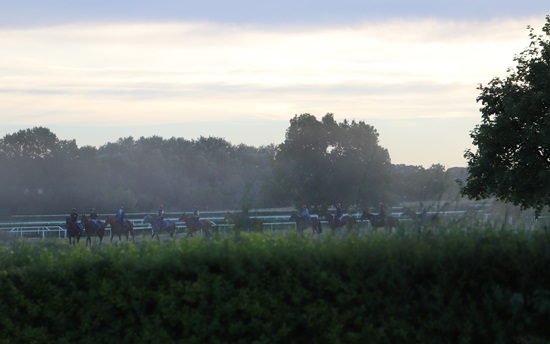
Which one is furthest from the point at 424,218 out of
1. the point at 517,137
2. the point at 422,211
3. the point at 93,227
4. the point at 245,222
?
the point at 93,227

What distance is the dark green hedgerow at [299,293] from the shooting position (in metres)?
5.72

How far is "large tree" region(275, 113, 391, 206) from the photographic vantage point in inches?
2399

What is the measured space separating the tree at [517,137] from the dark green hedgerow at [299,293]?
22388 millimetres

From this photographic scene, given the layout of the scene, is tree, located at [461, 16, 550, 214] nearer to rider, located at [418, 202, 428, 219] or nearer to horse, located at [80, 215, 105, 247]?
horse, located at [80, 215, 105, 247]

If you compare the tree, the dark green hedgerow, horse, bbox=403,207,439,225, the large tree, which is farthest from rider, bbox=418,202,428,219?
the large tree

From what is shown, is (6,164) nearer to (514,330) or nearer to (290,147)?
(290,147)

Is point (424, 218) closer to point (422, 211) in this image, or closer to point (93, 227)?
point (422, 211)

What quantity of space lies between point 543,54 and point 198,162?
43080 millimetres

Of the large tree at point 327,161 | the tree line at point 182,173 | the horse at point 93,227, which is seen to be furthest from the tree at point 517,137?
the large tree at point 327,161

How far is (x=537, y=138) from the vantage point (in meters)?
28.1

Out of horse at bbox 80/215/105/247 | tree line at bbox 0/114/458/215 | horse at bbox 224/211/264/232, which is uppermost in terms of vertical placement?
tree line at bbox 0/114/458/215

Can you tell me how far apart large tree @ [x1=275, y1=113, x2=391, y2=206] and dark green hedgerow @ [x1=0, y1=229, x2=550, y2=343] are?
50968 millimetres

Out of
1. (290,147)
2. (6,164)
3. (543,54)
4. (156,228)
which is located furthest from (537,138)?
(6,164)

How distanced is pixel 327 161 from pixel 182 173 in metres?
12.0
